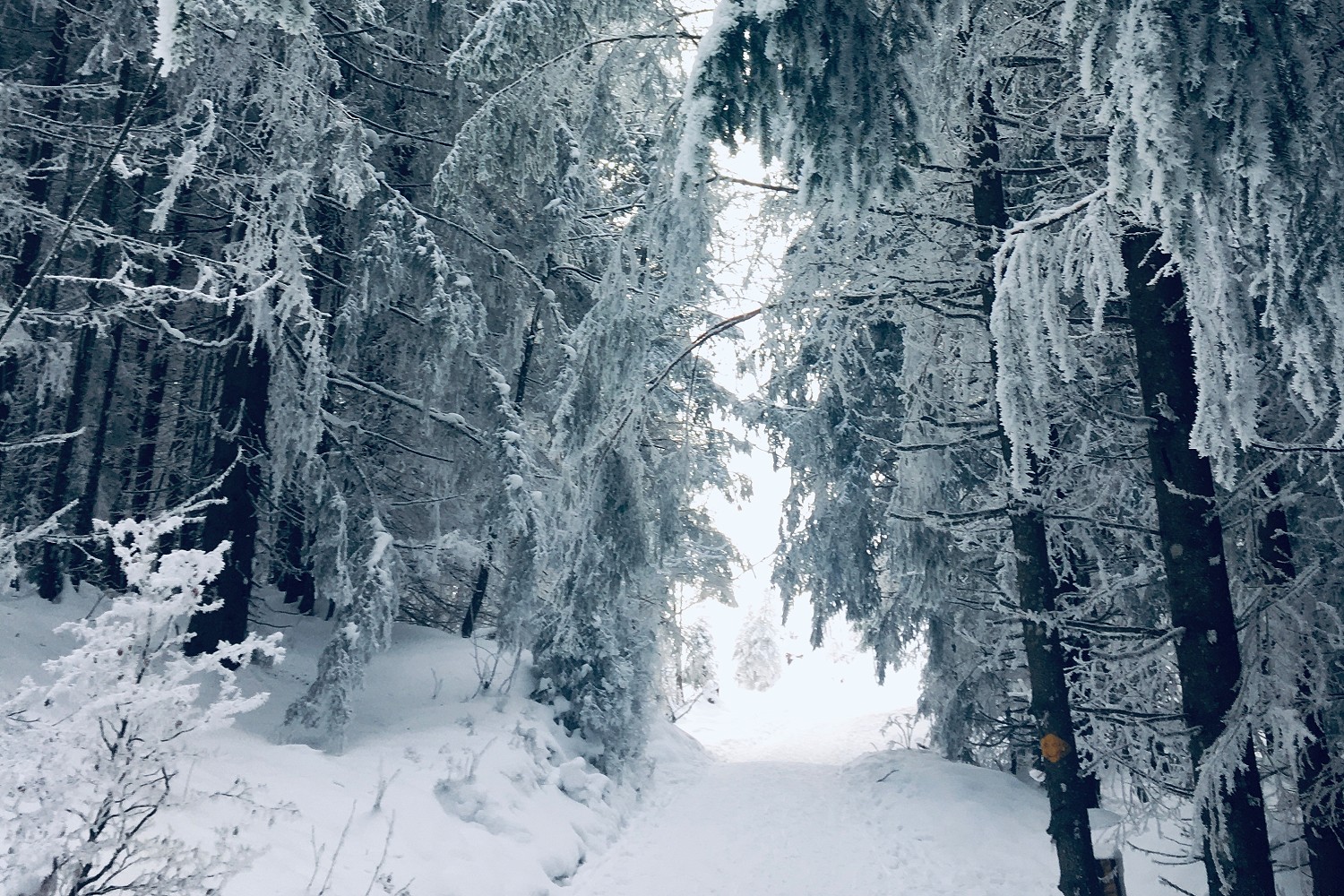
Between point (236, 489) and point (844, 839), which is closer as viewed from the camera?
point (236, 489)

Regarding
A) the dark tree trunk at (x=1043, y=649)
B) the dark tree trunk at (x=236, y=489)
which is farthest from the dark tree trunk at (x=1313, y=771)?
the dark tree trunk at (x=236, y=489)

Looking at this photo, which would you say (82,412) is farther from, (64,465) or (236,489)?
(236,489)

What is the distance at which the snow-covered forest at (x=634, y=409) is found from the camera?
3.36m

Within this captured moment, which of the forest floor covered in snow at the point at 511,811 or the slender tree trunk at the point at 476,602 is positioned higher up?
the slender tree trunk at the point at 476,602

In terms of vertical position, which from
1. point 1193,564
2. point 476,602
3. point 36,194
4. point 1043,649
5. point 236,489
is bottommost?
point 476,602

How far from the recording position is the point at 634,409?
245 inches

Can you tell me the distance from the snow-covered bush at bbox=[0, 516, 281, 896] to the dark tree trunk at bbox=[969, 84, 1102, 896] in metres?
4.78

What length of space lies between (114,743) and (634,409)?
3.86 metres

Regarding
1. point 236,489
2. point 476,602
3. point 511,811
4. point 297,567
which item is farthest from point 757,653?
point 236,489

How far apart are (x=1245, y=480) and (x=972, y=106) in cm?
299

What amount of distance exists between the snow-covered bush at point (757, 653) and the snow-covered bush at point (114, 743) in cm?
4911

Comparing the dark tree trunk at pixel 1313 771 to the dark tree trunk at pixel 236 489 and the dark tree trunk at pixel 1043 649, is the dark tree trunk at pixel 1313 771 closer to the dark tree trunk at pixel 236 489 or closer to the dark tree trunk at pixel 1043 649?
the dark tree trunk at pixel 1043 649

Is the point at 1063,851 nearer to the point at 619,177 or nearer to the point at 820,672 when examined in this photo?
the point at 619,177

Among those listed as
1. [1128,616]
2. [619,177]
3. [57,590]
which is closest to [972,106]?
[1128,616]
